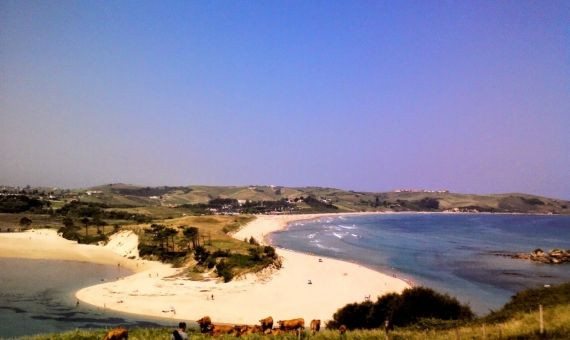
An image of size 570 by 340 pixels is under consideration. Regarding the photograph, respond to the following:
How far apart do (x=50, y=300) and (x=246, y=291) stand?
82.3 feet

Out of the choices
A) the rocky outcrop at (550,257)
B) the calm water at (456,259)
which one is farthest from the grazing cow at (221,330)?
the rocky outcrop at (550,257)

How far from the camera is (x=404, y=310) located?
34938mm

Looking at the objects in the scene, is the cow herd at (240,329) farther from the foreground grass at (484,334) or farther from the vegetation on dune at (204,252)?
the vegetation on dune at (204,252)

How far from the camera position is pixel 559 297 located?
32.9 metres

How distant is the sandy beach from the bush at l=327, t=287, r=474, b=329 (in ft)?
44.6

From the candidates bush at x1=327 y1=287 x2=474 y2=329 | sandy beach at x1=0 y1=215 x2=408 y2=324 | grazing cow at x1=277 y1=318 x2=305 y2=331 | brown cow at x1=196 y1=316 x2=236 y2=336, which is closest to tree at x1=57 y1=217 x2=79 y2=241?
sandy beach at x1=0 y1=215 x2=408 y2=324

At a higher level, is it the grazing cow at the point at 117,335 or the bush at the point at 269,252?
the grazing cow at the point at 117,335

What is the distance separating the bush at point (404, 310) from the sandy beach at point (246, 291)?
13582mm

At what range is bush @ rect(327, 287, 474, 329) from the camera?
3469 centimetres

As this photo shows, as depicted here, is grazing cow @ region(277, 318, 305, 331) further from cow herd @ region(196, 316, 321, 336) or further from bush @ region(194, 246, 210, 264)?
bush @ region(194, 246, 210, 264)

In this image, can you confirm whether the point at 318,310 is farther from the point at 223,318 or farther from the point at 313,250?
the point at 313,250

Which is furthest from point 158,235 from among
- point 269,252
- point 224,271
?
point 224,271

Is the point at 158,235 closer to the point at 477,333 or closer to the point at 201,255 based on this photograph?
the point at 201,255

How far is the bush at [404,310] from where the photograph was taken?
3469 cm
